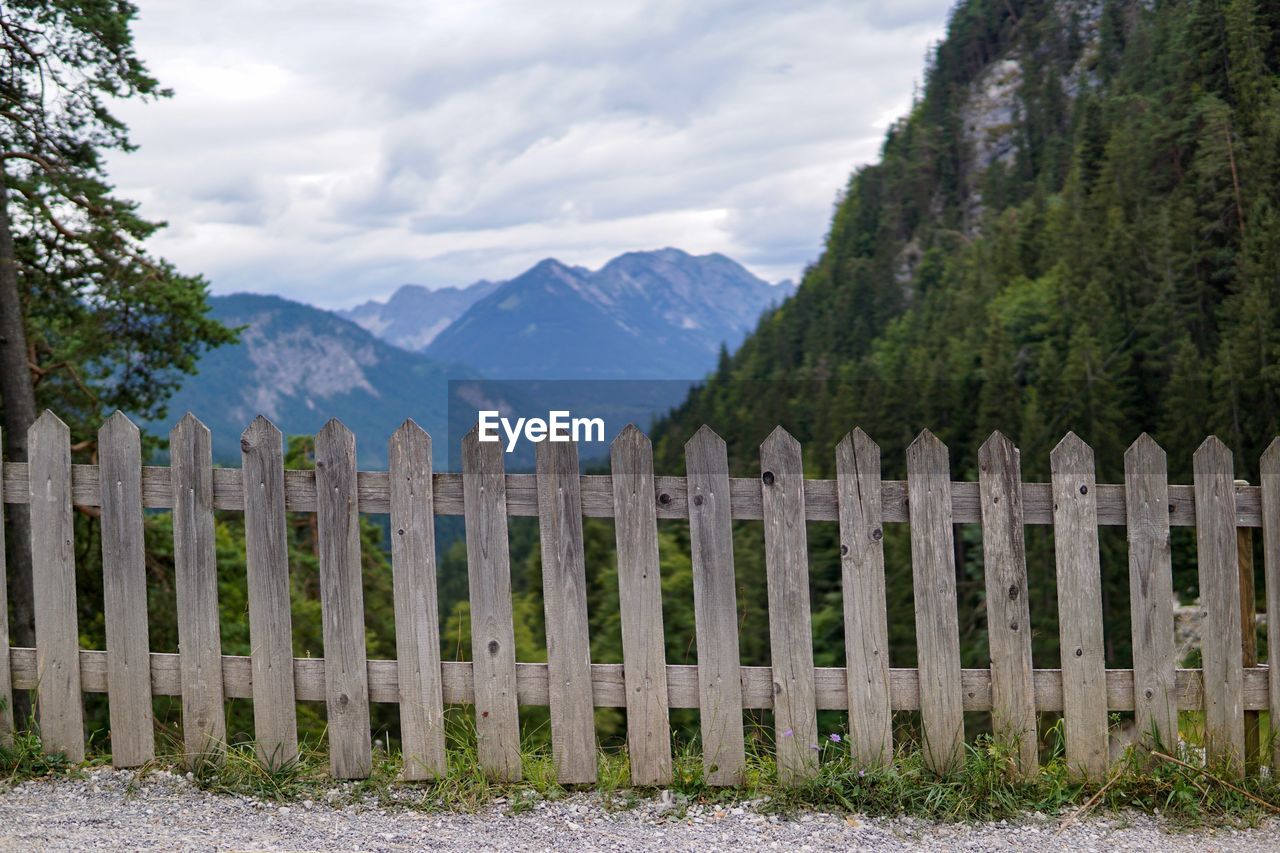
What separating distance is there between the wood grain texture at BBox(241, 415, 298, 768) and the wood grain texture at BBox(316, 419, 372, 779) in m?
0.19

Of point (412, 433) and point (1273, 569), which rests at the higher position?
point (412, 433)

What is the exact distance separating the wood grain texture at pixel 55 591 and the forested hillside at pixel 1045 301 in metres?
4.75

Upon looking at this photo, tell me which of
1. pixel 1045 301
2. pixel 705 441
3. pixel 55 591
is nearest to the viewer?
pixel 705 441

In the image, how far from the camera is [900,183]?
106000mm

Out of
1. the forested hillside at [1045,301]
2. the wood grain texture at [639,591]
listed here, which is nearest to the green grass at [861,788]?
the wood grain texture at [639,591]

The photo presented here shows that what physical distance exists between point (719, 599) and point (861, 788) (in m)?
0.99

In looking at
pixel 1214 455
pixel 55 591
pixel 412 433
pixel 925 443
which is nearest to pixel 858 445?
pixel 925 443

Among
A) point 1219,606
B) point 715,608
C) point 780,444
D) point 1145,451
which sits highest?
point 780,444

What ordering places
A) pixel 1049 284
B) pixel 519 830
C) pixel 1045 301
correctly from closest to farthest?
pixel 519 830
pixel 1045 301
pixel 1049 284

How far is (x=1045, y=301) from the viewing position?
2281 inches

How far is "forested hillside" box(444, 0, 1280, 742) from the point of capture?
1471 inches

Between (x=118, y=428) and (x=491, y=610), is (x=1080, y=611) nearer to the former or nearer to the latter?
(x=491, y=610)

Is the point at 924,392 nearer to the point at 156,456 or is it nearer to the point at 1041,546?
the point at 1041,546

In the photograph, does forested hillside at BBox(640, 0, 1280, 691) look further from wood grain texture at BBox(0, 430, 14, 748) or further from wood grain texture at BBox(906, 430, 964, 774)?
wood grain texture at BBox(0, 430, 14, 748)
